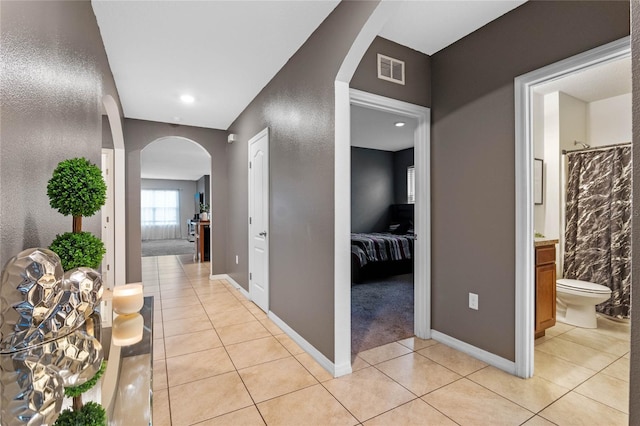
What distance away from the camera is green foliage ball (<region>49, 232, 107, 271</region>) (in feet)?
3.59

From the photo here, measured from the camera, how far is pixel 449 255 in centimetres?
261

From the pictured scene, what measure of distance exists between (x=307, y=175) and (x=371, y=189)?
15.4 feet

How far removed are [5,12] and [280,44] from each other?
6.60ft

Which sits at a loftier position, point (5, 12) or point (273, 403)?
point (5, 12)

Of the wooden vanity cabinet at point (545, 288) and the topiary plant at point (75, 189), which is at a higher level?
the topiary plant at point (75, 189)

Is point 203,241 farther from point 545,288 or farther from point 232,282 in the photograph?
point 545,288

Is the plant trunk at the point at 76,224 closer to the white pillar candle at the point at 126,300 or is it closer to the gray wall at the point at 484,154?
the white pillar candle at the point at 126,300

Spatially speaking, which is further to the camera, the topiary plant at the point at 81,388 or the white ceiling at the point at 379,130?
the white ceiling at the point at 379,130

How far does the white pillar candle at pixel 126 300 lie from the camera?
1.18 metres

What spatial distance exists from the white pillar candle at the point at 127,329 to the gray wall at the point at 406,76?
2.10 meters

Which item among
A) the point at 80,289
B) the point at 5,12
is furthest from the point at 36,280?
the point at 5,12

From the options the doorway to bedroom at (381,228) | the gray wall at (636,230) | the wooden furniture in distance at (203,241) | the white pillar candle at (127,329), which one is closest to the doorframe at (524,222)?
the doorway to bedroom at (381,228)

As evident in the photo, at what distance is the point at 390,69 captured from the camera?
2.56 metres

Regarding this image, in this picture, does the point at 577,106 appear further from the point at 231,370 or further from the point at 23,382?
the point at 23,382
